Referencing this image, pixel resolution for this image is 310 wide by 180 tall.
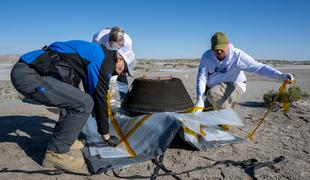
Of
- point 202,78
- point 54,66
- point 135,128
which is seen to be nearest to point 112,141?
point 135,128

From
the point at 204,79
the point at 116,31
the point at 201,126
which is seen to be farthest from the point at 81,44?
the point at 204,79

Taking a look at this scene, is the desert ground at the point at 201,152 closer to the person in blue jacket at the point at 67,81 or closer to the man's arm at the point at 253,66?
the person in blue jacket at the point at 67,81

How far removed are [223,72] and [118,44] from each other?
179 cm

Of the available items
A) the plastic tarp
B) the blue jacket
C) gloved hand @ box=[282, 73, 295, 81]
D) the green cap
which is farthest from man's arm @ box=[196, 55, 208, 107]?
the blue jacket

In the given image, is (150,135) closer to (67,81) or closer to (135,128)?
(135,128)

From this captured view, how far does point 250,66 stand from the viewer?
16.0 ft

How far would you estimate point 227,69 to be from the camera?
5066 millimetres

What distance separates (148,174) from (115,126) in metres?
1.21

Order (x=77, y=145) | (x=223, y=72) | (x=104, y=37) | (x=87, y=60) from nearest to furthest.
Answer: (x=87, y=60) < (x=77, y=145) < (x=104, y=37) < (x=223, y=72)

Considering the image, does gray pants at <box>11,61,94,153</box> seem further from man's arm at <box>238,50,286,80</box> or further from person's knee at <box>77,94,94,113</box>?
man's arm at <box>238,50,286,80</box>

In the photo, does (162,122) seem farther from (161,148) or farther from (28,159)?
(28,159)

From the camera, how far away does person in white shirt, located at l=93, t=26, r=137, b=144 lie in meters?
3.74

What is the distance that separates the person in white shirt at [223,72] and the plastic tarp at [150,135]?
0.59 meters

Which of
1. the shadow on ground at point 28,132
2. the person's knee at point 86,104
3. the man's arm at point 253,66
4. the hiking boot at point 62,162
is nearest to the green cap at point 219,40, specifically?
the man's arm at point 253,66
